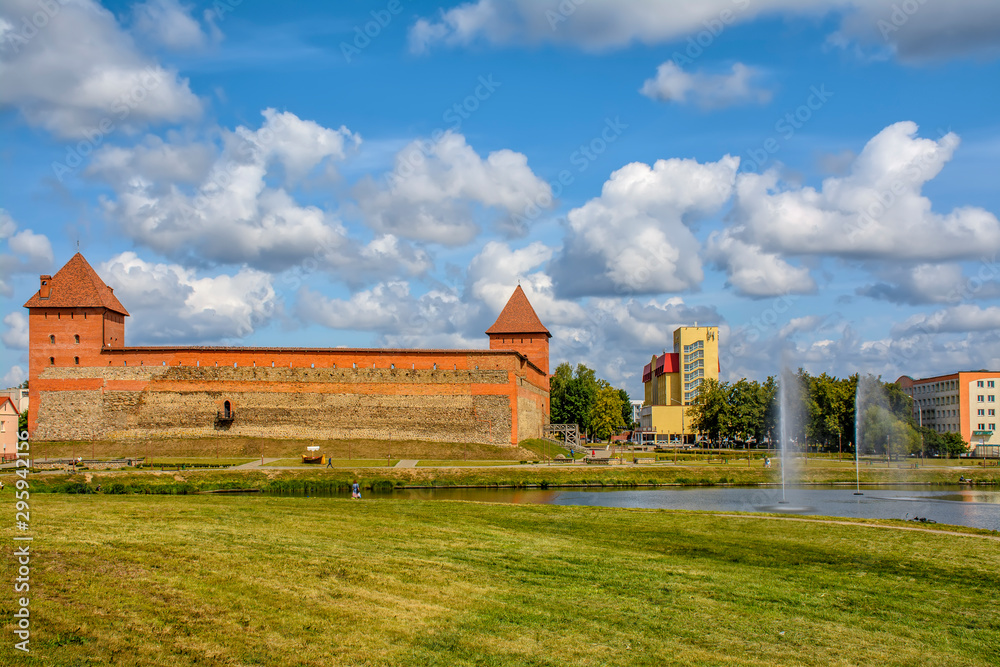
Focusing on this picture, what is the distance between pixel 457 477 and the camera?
115 ft

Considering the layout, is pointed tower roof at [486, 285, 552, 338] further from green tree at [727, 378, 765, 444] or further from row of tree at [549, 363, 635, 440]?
green tree at [727, 378, 765, 444]

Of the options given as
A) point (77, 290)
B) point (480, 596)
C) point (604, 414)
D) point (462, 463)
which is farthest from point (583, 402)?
point (480, 596)

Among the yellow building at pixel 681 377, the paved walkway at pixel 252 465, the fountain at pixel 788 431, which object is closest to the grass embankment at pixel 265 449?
the paved walkway at pixel 252 465

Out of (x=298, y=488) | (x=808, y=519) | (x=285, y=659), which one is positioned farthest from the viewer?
(x=298, y=488)

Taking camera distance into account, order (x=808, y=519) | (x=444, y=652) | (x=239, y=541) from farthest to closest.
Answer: (x=808, y=519)
(x=239, y=541)
(x=444, y=652)

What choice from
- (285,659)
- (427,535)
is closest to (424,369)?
(427,535)

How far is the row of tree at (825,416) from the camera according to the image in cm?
6303

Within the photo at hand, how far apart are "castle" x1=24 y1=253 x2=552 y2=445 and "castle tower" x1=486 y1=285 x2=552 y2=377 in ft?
28.2

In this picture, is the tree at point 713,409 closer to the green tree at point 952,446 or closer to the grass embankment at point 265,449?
the green tree at point 952,446

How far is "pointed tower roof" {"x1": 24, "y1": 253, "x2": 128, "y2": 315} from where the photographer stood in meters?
47.0

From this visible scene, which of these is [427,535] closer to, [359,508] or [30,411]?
[359,508]

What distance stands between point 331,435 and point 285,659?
41.1 metres

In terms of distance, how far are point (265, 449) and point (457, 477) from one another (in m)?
15.9

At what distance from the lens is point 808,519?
1950 cm
